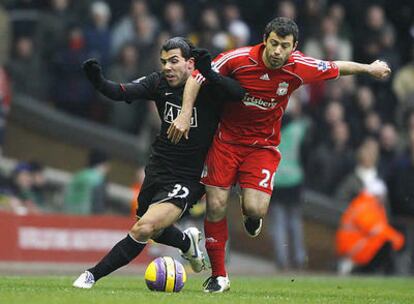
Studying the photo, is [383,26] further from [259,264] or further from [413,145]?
[259,264]

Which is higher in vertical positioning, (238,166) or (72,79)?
(238,166)

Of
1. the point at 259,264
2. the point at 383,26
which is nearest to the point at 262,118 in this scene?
the point at 259,264

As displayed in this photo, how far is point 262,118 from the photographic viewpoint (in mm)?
12023

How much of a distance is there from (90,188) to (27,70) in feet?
8.64

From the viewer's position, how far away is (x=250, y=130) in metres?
12.1

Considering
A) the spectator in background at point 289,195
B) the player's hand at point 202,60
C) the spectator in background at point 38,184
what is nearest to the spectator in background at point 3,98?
the spectator in background at point 38,184

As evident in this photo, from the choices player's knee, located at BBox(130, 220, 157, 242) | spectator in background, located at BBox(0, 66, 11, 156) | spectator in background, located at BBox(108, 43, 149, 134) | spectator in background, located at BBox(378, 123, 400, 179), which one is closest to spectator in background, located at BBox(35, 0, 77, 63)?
spectator in background, located at BBox(108, 43, 149, 134)

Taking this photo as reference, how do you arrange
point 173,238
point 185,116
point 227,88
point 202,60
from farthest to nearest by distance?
point 173,238 < point 227,88 < point 185,116 < point 202,60

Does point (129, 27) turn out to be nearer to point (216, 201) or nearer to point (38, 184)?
point (38, 184)

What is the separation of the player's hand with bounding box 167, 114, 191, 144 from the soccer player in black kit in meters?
0.42

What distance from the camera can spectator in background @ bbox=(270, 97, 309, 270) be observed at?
1947 centimetres

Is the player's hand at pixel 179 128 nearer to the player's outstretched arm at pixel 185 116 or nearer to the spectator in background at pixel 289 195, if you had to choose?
the player's outstretched arm at pixel 185 116

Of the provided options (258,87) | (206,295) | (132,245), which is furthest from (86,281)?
(258,87)

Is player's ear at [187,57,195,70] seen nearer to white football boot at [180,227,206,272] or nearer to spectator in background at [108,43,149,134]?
white football boot at [180,227,206,272]
